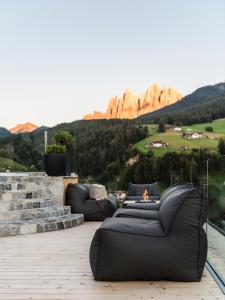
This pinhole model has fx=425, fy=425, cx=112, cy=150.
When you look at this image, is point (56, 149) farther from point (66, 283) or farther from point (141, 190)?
point (66, 283)

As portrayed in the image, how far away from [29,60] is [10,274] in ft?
62.6

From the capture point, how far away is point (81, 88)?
27938 mm

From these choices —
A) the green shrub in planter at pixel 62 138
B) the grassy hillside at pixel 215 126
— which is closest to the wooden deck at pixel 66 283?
the green shrub in planter at pixel 62 138

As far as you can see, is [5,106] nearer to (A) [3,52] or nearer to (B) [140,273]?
(A) [3,52]

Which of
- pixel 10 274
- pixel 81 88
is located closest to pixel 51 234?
pixel 10 274

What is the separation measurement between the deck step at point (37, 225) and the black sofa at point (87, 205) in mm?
880

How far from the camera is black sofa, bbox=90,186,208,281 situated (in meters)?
2.95

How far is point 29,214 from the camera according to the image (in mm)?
5957

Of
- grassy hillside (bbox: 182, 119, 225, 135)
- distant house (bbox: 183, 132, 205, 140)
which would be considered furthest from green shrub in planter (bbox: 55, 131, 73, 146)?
grassy hillside (bbox: 182, 119, 225, 135)

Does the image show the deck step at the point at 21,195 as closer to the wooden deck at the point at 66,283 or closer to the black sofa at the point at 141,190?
the wooden deck at the point at 66,283

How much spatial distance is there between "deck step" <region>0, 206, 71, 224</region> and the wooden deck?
1.42m

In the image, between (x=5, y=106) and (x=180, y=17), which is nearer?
(x=180, y=17)

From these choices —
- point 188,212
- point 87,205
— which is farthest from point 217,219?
point 87,205

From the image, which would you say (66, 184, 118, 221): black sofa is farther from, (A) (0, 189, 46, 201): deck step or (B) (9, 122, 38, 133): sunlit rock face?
(B) (9, 122, 38, 133): sunlit rock face
